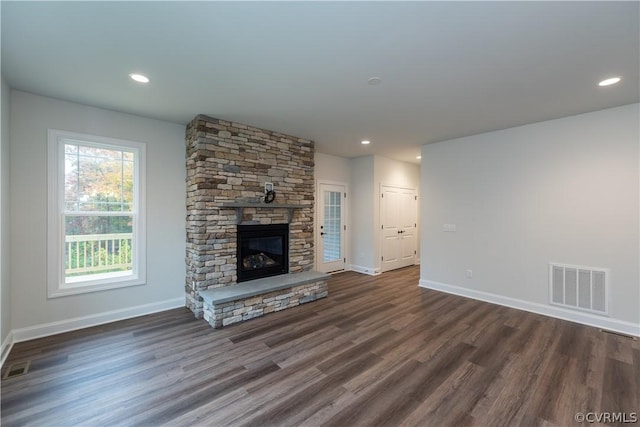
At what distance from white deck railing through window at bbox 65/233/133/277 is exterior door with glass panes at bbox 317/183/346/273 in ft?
11.4

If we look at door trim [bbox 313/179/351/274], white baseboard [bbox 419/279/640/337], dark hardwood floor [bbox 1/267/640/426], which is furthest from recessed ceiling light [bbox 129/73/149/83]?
white baseboard [bbox 419/279/640/337]

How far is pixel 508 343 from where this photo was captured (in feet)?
9.61

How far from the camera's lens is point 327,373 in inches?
93.7

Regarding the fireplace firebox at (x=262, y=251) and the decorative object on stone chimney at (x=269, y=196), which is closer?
the fireplace firebox at (x=262, y=251)

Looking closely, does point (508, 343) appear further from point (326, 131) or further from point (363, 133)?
point (326, 131)

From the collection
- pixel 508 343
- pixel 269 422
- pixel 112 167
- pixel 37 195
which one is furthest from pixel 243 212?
pixel 508 343

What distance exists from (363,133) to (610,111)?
121 inches

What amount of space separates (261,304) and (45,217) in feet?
8.88

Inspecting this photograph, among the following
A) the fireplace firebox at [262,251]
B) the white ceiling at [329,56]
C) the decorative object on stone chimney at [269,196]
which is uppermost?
the white ceiling at [329,56]

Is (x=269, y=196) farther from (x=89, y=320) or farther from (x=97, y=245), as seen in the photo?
(x=89, y=320)

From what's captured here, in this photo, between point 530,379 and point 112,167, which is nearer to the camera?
point 530,379

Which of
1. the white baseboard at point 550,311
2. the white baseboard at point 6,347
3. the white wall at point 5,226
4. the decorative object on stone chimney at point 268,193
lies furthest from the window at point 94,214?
the white baseboard at point 550,311

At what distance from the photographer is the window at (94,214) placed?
123 inches

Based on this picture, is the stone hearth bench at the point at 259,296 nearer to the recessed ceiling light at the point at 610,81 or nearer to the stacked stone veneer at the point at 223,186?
the stacked stone veneer at the point at 223,186
